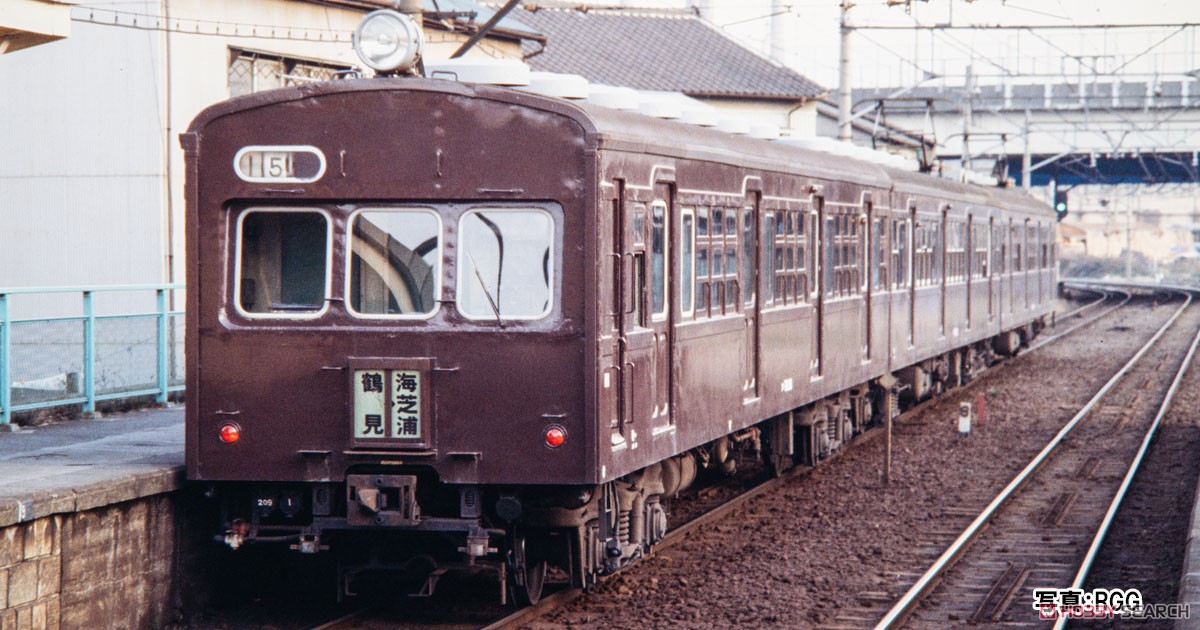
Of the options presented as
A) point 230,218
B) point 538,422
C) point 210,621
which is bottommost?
point 210,621

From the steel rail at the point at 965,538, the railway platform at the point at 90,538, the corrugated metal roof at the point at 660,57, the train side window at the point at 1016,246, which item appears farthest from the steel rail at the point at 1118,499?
the corrugated metal roof at the point at 660,57

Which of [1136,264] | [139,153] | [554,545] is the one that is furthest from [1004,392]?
[1136,264]

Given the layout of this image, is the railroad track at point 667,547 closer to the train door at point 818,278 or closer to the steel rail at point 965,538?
the steel rail at point 965,538

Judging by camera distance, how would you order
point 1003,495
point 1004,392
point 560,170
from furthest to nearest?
1. point 1004,392
2. point 1003,495
3. point 560,170

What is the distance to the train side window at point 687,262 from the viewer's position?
32.7 ft

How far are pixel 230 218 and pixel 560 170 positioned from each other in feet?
6.05

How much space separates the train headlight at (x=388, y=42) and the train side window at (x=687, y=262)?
6.88 ft

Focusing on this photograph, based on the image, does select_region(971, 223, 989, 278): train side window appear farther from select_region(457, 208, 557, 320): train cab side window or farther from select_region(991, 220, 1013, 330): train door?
select_region(457, 208, 557, 320): train cab side window

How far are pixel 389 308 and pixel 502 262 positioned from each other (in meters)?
0.67

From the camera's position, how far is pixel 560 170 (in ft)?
27.3

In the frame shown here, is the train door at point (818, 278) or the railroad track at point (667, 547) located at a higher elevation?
the train door at point (818, 278)

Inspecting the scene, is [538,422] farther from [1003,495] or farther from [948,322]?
[948,322]

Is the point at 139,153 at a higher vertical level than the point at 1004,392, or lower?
higher

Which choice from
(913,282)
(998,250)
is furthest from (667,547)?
(998,250)
